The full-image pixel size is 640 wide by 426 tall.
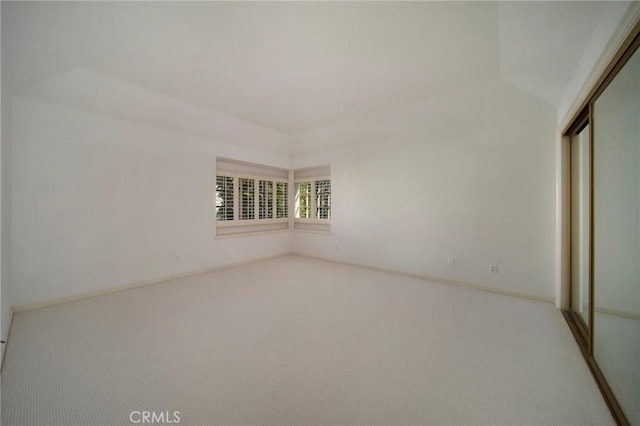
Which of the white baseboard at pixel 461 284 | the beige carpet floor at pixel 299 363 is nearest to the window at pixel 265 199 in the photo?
the white baseboard at pixel 461 284

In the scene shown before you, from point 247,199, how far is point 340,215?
2173mm

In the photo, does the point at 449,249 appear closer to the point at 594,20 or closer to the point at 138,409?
the point at 594,20

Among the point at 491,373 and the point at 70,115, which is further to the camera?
the point at 70,115

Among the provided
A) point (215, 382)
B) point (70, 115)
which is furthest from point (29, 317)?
point (215, 382)

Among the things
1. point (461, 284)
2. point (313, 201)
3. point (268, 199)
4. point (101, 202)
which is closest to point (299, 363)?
point (461, 284)

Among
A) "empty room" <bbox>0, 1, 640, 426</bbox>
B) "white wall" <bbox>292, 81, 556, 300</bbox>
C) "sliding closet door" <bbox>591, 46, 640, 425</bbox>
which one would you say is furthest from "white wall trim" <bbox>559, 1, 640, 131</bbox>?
"white wall" <bbox>292, 81, 556, 300</bbox>

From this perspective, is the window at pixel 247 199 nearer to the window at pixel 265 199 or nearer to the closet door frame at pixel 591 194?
the window at pixel 265 199

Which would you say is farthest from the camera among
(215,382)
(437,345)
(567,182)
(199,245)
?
(199,245)

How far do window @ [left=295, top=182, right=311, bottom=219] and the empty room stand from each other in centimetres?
115

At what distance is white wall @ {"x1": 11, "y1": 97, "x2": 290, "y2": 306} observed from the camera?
293 centimetres

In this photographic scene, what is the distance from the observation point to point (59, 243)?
3.13 meters

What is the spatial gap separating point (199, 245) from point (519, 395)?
4.68 meters

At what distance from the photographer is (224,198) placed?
513cm

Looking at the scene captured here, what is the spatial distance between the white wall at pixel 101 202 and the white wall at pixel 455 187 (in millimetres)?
2665
